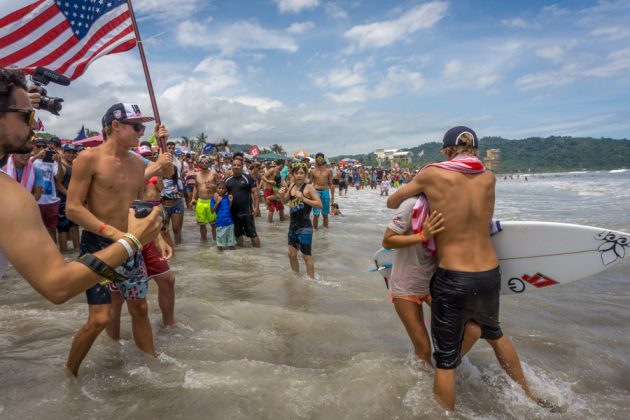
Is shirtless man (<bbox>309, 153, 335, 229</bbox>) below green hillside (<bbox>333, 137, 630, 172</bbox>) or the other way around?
below

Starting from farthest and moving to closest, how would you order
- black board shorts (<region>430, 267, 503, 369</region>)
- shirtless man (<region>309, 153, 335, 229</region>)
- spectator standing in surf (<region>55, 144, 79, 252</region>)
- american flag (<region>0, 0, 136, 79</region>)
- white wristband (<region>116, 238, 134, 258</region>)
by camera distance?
shirtless man (<region>309, 153, 335, 229</region>)
spectator standing in surf (<region>55, 144, 79, 252</region>)
american flag (<region>0, 0, 136, 79</region>)
black board shorts (<region>430, 267, 503, 369</region>)
white wristband (<region>116, 238, 134, 258</region>)

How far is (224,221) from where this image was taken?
797cm

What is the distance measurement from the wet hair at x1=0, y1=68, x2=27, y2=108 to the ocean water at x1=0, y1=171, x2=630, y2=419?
201cm

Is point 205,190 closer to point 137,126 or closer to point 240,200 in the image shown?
point 240,200

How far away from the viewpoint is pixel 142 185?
11.2ft

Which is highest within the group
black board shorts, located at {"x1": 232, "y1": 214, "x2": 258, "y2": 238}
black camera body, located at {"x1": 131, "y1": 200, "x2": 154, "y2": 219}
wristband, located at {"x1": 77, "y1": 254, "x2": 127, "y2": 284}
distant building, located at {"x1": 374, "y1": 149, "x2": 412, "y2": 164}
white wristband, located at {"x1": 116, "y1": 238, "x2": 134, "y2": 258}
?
distant building, located at {"x1": 374, "y1": 149, "x2": 412, "y2": 164}

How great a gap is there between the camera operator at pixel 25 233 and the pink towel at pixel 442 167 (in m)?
1.92

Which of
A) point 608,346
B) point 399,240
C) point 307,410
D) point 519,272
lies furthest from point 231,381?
point 608,346

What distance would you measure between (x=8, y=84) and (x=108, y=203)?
1.69 meters

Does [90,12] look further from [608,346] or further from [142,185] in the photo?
[608,346]

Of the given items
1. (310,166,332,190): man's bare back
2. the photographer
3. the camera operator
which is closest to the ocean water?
the photographer

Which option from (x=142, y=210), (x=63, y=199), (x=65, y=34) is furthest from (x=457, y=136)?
(x=63, y=199)

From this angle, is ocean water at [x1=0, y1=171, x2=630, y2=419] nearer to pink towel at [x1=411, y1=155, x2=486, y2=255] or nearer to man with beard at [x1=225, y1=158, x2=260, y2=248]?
pink towel at [x1=411, y1=155, x2=486, y2=255]

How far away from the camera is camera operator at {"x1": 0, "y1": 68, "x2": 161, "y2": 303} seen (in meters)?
1.35
